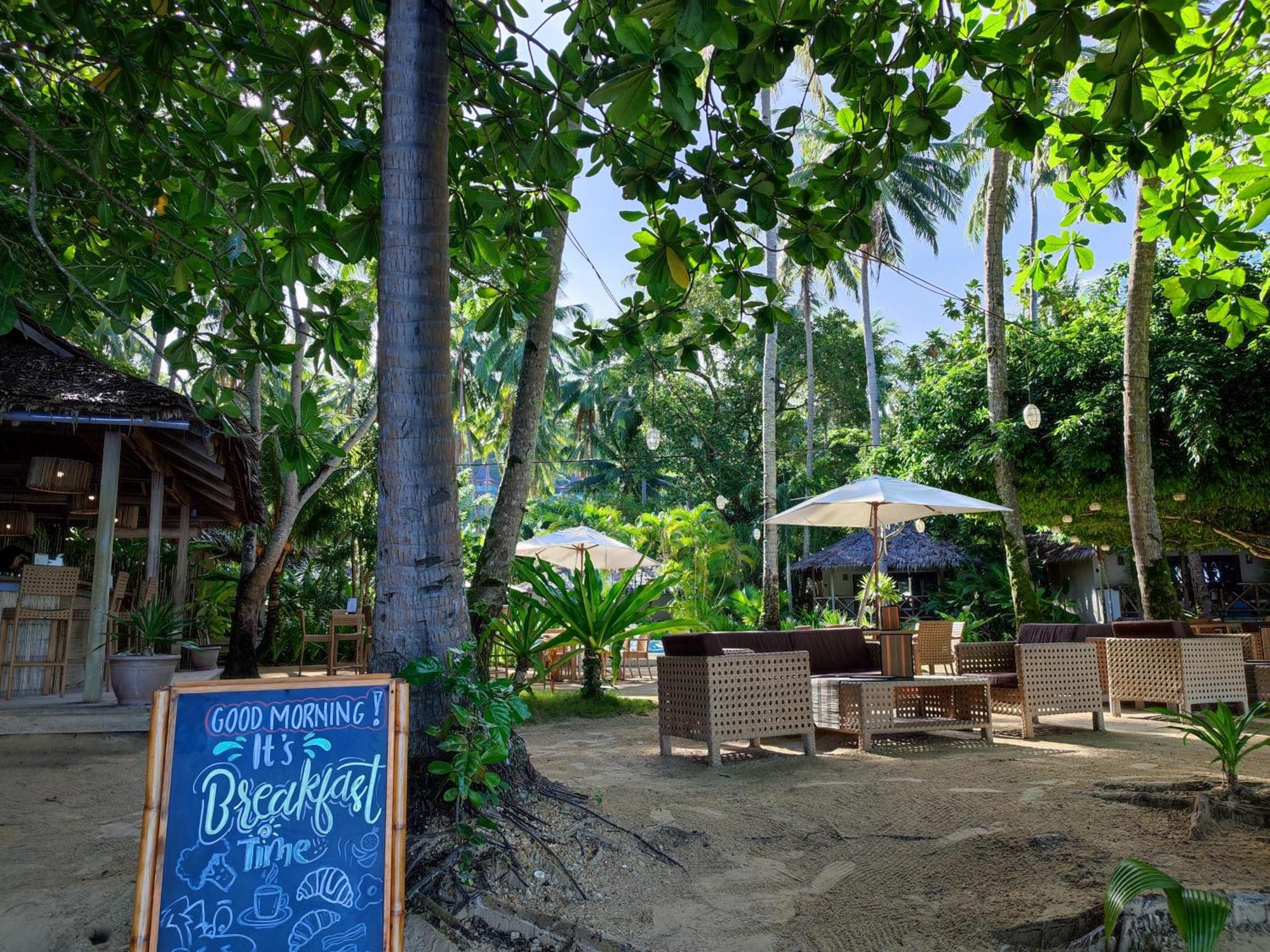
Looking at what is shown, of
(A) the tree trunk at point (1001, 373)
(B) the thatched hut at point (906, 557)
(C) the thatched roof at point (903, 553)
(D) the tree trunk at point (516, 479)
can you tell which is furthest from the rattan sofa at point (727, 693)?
(C) the thatched roof at point (903, 553)

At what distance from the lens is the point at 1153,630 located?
720 cm

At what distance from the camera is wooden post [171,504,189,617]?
878cm

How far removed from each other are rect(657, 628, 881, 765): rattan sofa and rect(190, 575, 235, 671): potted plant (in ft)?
23.0

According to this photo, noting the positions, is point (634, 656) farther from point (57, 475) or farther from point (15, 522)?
point (15, 522)

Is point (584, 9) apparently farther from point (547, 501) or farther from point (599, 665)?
point (547, 501)

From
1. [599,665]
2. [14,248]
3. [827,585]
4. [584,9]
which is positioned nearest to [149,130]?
[14,248]

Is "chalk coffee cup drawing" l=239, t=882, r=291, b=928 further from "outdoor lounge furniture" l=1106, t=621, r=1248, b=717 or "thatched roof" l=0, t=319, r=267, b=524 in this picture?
"outdoor lounge furniture" l=1106, t=621, r=1248, b=717

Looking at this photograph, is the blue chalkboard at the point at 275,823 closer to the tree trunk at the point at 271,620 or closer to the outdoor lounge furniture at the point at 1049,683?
the outdoor lounge furniture at the point at 1049,683

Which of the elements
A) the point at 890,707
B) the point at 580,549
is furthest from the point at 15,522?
the point at 890,707

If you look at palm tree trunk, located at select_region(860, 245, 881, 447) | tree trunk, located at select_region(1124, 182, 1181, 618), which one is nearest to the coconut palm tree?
palm tree trunk, located at select_region(860, 245, 881, 447)

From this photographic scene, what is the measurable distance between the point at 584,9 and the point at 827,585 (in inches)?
876

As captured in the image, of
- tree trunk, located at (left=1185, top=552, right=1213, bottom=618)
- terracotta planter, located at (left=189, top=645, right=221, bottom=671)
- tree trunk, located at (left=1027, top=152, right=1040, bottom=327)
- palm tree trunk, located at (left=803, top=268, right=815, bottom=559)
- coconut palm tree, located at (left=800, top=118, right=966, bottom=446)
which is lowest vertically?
terracotta planter, located at (left=189, top=645, right=221, bottom=671)

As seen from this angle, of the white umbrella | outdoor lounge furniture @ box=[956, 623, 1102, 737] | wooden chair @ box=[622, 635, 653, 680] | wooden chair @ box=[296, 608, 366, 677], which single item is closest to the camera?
outdoor lounge furniture @ box=[956, 623, 1102, 737]

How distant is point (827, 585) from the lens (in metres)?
24.3
